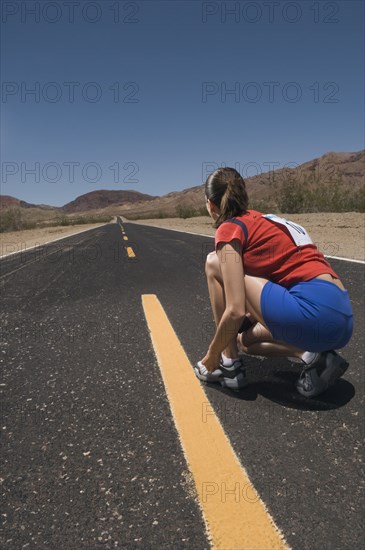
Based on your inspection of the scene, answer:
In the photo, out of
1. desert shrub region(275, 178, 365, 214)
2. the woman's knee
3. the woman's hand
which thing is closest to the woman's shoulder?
the woman's knee

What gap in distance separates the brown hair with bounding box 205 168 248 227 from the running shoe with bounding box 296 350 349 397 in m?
1.01

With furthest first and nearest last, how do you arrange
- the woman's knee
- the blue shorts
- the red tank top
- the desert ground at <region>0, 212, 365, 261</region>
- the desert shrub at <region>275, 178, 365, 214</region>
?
1. the desert shrub at <region>275, 178, 365, 214</region>
2. the desert ground at <region>0, 212, 365, 261</region>
3. the woman's knee
4. the red tank top
5. the blue shorts

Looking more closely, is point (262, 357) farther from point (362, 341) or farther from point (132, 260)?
point (132, 260)

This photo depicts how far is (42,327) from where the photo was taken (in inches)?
141

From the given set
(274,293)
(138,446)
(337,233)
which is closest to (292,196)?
(337,233)

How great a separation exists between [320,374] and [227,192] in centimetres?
Answer: 121

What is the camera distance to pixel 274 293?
7.23 ft

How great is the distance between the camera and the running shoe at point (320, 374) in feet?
7.14

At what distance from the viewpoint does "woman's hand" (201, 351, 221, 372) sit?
2.32 m

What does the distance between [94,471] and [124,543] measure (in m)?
0.38

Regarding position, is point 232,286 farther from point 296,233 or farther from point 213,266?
point 296,233

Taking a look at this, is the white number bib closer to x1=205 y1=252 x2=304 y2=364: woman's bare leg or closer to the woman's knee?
x1=205 y1=252 x2=304 y2=364: woman's bare leg

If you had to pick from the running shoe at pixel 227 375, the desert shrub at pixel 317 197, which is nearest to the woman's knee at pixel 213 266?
the running shoe at pixel 227 375

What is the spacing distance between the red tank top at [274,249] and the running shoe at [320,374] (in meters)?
0.48
